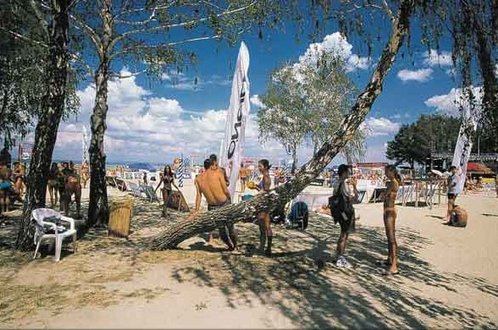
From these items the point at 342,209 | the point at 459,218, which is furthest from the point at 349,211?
the point at 459,218

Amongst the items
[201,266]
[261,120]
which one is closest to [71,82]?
[201,266]

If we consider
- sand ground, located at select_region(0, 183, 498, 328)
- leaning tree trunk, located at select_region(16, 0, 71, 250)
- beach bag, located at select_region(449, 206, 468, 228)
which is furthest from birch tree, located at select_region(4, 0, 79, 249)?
beach bag, located at select_region(449, 206, 468, 228)

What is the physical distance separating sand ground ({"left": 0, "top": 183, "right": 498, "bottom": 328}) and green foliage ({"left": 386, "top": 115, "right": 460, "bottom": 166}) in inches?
2579

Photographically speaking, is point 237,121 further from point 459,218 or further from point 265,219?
point 459,218

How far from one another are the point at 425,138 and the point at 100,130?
2796 inches

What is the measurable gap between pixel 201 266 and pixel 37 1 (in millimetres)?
7135

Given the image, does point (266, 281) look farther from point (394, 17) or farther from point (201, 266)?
point (394, 17)

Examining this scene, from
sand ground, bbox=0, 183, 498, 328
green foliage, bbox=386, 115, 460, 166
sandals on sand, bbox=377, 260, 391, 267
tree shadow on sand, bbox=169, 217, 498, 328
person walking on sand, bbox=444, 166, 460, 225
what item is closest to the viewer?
sand ground, bbox=0, 183, 498, 328

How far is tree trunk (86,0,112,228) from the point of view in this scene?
1009 centimetres

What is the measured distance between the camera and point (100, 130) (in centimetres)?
1011

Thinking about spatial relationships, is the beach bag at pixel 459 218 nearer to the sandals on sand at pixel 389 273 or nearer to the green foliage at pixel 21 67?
the sandals on sand at pixel 389 273

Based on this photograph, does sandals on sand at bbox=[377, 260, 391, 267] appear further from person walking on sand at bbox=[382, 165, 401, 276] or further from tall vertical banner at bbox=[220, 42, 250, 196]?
tall vertical banner at bbox=[220, 42, 250, 196]

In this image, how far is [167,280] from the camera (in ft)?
19.1

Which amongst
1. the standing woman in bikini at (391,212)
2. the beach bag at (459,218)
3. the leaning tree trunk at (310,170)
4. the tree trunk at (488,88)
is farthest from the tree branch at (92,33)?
the beach bag at (459,218)
